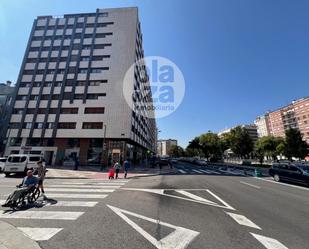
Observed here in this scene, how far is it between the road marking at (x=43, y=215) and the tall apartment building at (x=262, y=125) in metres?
119

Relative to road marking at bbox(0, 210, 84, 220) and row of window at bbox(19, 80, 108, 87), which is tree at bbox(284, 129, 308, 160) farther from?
road marking at bbox(0, 210, 84, 220)

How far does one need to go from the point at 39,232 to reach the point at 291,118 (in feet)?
348

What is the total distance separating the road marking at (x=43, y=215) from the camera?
5.18m

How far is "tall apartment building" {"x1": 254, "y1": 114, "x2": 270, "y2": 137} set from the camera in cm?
10375

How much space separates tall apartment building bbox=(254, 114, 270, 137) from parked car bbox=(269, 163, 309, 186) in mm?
103491

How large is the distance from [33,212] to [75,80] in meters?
32.7

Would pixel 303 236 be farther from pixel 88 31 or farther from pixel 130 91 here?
pixel 88 31

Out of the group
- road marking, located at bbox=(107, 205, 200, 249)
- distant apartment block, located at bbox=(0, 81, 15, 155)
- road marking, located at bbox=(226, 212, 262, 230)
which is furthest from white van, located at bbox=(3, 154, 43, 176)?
distant apartment block, located at bbox=(0, 81, 15, 155)

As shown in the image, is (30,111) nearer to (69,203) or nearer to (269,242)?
(69,203)

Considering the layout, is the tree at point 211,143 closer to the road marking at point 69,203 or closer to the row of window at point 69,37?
the row of window at point 69,37

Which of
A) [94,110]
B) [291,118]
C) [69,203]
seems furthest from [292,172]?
[291,118]

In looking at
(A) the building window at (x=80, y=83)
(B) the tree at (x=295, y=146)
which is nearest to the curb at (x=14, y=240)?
(A) the building window at (x=80, y=83)

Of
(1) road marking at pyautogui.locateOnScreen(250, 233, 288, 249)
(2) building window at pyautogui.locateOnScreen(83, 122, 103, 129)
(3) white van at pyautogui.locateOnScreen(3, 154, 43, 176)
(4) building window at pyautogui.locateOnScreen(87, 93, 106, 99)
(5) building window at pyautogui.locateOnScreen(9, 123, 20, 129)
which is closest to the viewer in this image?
(1) road marking at pyautogui.locateOnScreen(250, 233, 288, 249)

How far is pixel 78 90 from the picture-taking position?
109ft
